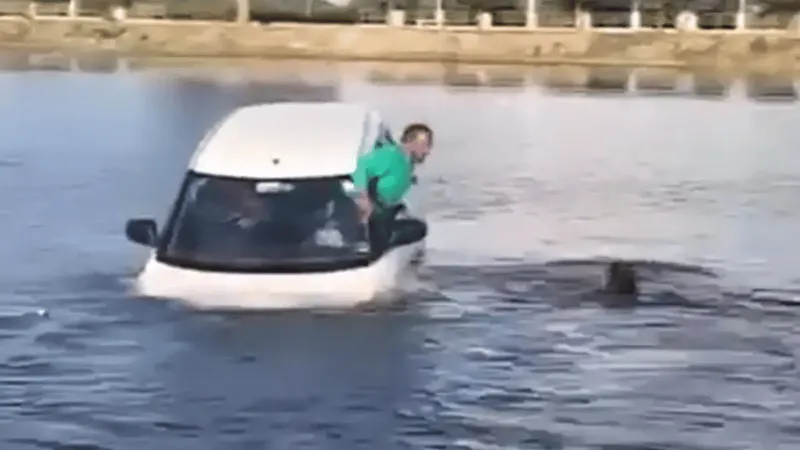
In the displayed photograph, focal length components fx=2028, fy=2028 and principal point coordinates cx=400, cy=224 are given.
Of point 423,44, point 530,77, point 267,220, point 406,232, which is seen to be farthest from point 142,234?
point 423,44

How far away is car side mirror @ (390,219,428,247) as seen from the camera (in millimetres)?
16047

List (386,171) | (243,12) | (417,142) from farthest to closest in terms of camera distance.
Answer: (243,12)
(417,142)
(386,171)

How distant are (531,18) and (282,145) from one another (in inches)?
1718

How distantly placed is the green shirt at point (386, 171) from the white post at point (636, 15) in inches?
1654

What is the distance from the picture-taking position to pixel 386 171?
15805 millimetres

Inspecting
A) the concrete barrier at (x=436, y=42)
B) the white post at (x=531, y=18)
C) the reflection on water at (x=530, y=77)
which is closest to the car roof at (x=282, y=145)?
the reflection on water at (x=530, y=77)

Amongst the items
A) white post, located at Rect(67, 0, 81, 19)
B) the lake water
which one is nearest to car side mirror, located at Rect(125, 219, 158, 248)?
the lake water

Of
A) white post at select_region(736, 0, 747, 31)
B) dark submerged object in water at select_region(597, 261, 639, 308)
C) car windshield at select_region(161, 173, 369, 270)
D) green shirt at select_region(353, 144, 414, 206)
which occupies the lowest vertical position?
dark submerged object in water at select_region(597, 261, 639, 308)

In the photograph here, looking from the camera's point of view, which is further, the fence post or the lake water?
the fence post

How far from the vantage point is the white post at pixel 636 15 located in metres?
58.0

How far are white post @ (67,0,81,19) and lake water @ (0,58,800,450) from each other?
105 ft

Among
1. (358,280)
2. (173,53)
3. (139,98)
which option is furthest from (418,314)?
(173,53)

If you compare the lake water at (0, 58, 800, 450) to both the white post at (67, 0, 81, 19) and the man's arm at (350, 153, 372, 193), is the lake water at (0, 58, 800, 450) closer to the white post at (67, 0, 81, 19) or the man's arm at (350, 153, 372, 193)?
the man's arm at (350, 153, 372, 193)

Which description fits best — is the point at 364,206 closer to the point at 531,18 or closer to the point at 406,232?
the point at 406,232
